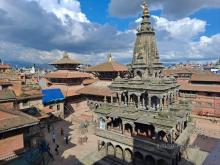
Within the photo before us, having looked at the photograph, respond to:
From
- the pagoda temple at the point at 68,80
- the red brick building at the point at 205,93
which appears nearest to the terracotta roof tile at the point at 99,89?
the pagoda temple at the point at 68,80

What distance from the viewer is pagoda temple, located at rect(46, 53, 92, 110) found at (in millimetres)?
44594

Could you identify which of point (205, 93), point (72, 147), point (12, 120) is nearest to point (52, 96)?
point (72, 147)

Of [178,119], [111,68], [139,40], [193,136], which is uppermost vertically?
[139,40]

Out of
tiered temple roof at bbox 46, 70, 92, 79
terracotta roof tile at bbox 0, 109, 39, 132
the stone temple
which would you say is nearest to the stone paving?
the stone temple

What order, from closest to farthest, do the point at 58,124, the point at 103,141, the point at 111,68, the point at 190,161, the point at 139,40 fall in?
the point at 190,161
the point at 103,141
the point at 139,40
the point at 58,124
the point at 111,68

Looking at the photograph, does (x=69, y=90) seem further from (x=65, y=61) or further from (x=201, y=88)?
(x=201, y=88)

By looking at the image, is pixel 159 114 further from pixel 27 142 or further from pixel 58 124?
pixel 58 124

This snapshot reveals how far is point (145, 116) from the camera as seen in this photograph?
23.5 meters

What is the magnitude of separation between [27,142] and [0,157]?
3805 millimetres

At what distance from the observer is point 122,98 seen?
1206 inches

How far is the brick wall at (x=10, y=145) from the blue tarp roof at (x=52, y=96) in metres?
22.4

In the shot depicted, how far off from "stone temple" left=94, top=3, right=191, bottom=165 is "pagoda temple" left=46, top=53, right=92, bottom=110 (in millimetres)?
17374

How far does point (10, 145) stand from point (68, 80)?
32240 millimetres

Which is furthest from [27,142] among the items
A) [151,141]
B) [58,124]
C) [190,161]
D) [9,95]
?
[58,124]
